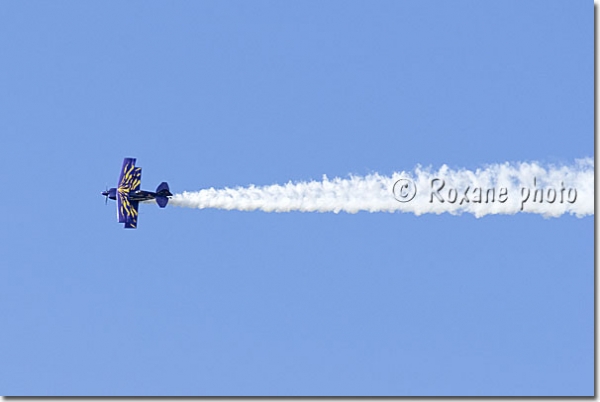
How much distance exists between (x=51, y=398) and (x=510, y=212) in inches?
781

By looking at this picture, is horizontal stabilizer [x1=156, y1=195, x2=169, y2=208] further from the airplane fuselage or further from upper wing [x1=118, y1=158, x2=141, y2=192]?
upper wing [x1=118, y1=158, x2=141, y2=192]

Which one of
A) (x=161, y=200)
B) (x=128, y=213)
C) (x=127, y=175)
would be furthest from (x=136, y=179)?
(x=161, y=200)

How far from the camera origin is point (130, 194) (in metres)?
58.1

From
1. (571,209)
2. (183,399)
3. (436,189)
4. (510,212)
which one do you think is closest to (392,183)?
(436,189)

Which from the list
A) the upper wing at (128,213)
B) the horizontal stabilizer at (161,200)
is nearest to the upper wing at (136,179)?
the upper wing at (128,213)

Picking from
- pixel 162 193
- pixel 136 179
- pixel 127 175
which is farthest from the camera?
pixel 127 175

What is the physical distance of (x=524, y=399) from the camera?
126 feet

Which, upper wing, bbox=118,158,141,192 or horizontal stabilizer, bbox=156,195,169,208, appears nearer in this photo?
horizontal stabilizer, bbox=156,195,169,208

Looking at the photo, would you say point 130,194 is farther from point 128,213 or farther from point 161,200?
point 161,200

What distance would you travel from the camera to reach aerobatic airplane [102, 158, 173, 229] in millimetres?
57281

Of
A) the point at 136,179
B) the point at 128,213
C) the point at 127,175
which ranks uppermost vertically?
the point at 127,175

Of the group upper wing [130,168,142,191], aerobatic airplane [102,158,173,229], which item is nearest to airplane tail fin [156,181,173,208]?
aerobatic airplane [102,158,173,229]

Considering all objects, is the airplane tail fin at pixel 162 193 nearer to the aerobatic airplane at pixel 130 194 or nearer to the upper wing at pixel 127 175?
the aerobatic airplane at pixel 130 194

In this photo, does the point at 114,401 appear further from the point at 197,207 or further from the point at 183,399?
the point at 197,207
